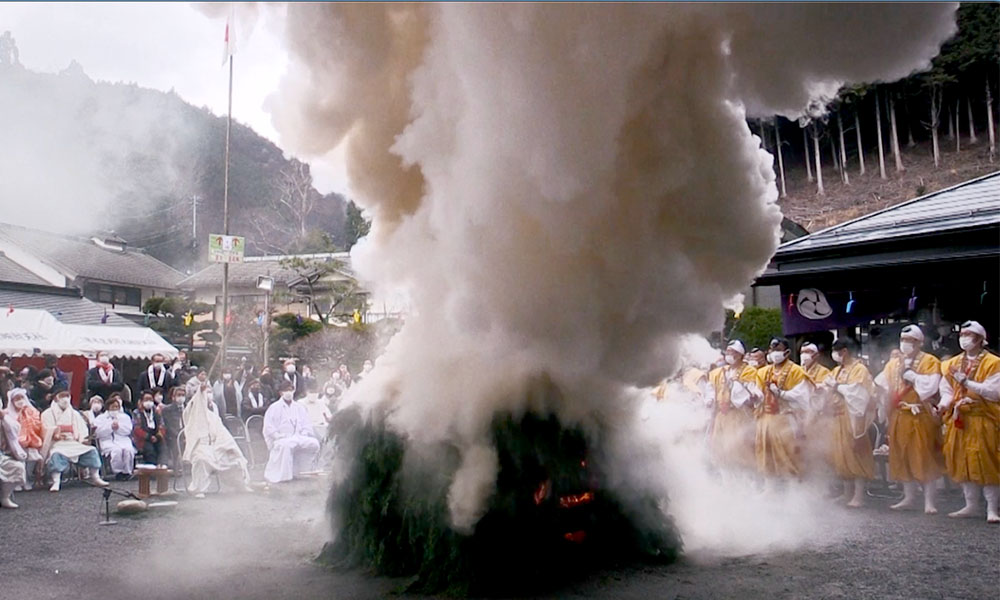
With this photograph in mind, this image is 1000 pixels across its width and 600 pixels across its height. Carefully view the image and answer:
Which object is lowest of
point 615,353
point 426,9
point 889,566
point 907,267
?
point 889,566

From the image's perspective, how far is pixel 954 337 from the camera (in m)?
6.14

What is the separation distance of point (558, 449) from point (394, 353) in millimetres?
1297

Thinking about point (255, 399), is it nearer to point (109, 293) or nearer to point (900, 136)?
point (109, 293)

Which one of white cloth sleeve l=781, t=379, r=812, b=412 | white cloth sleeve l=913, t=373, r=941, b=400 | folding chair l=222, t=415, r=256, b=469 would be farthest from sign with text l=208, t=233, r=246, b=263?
white cloth sleeve l=913, t=373, r=941, b=400

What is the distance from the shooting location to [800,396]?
734 centimetres

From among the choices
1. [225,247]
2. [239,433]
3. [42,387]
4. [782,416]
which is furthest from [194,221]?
[782,416]

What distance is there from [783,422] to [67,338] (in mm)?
6131

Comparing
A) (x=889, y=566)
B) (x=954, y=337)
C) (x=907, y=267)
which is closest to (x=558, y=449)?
(x=889, y=566)

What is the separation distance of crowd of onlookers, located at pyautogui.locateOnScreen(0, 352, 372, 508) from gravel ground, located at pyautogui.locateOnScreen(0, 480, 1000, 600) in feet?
0.85

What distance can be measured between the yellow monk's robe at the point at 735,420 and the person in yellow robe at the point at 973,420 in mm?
1756

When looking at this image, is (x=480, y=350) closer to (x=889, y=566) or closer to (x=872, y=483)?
(x=889, y=566)

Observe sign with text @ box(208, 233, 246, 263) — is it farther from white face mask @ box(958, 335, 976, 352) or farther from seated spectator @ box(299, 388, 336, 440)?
white face mask @ box(958, 335, 976, 352)

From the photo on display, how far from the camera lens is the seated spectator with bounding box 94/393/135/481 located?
5.88 m

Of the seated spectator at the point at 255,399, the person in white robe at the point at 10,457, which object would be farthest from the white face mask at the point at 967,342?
the person in white robe at the point at 10,457
